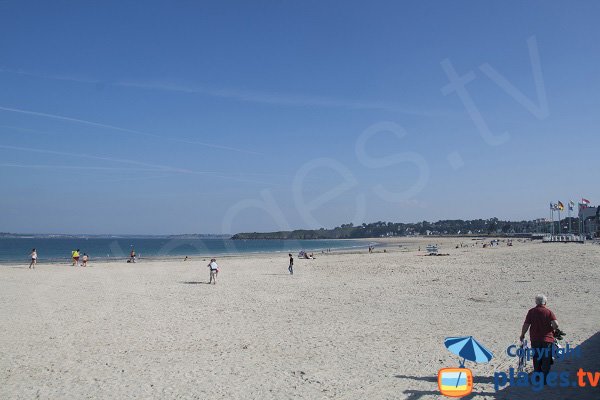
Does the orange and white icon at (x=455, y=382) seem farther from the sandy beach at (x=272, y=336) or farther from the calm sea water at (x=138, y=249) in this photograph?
the calm sea water at (x=138, y=249)

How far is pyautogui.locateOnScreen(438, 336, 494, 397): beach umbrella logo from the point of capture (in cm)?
620

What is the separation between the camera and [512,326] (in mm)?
10164

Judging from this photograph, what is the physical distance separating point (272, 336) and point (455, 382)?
4.65 m

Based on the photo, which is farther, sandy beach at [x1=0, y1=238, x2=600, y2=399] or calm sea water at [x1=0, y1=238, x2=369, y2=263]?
calm sea water at [x1=0, y1=238, x2=369, y2=263]

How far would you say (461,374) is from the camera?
6.40 m

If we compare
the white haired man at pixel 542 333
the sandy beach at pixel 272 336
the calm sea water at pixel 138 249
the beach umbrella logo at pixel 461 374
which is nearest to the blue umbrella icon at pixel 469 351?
the beach umbrella logo at pixel 461 374

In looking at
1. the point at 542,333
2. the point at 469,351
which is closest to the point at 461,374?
the point at 469,351

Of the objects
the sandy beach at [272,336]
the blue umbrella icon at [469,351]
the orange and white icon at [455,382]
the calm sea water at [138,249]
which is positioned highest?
the blue umbrella icon at [469,351]

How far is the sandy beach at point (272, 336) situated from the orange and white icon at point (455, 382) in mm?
171

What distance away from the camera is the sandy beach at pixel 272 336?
268 inches

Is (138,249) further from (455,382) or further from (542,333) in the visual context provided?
(542,333)

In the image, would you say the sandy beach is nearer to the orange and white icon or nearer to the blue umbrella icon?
the orange and white icon

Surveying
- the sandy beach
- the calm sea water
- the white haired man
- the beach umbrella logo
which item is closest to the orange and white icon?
the beach umbrella logo

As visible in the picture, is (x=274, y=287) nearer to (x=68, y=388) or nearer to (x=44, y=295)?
(x=44, y=295)
